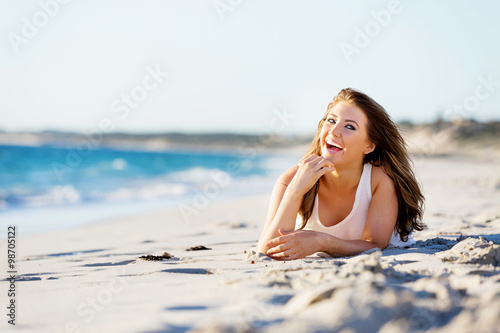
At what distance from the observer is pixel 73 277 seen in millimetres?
3363

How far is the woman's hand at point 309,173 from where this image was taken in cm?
359

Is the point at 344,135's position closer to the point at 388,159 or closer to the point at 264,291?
the point at 388,159

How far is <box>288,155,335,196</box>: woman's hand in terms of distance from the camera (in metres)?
3.59

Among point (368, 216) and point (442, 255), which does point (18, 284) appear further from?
point (442, 255)

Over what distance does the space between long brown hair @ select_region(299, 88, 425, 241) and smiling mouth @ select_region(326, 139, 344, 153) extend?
0.26 m

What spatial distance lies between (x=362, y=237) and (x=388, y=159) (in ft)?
2.17

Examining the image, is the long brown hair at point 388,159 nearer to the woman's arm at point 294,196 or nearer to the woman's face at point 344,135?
the woman's face at point 344,135

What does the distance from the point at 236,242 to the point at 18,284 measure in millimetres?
2273

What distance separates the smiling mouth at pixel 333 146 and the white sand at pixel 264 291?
0.84m

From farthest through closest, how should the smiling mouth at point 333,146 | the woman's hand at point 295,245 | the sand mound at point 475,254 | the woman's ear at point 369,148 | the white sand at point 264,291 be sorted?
the woman's ear at point 369,148 < the smiling mouth at point 333,146 < the woman's hand at point 295,245 < the sand mound at point 475,254 < the white sand at point 264,291

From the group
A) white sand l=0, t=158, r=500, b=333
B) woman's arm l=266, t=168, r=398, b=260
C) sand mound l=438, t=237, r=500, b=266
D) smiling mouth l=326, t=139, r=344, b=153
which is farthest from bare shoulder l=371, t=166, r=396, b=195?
sand mound l=438, t=237, r=500, b=266

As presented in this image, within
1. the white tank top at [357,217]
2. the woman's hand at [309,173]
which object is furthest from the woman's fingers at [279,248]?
the white tank top at [357,217]

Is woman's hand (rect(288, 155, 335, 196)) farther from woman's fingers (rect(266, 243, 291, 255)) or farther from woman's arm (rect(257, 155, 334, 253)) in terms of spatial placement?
woman's fingers (rect(266, 243, 291, 255))

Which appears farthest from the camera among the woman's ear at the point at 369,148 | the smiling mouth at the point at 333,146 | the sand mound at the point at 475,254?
the woman's ear at the point at 369,148
